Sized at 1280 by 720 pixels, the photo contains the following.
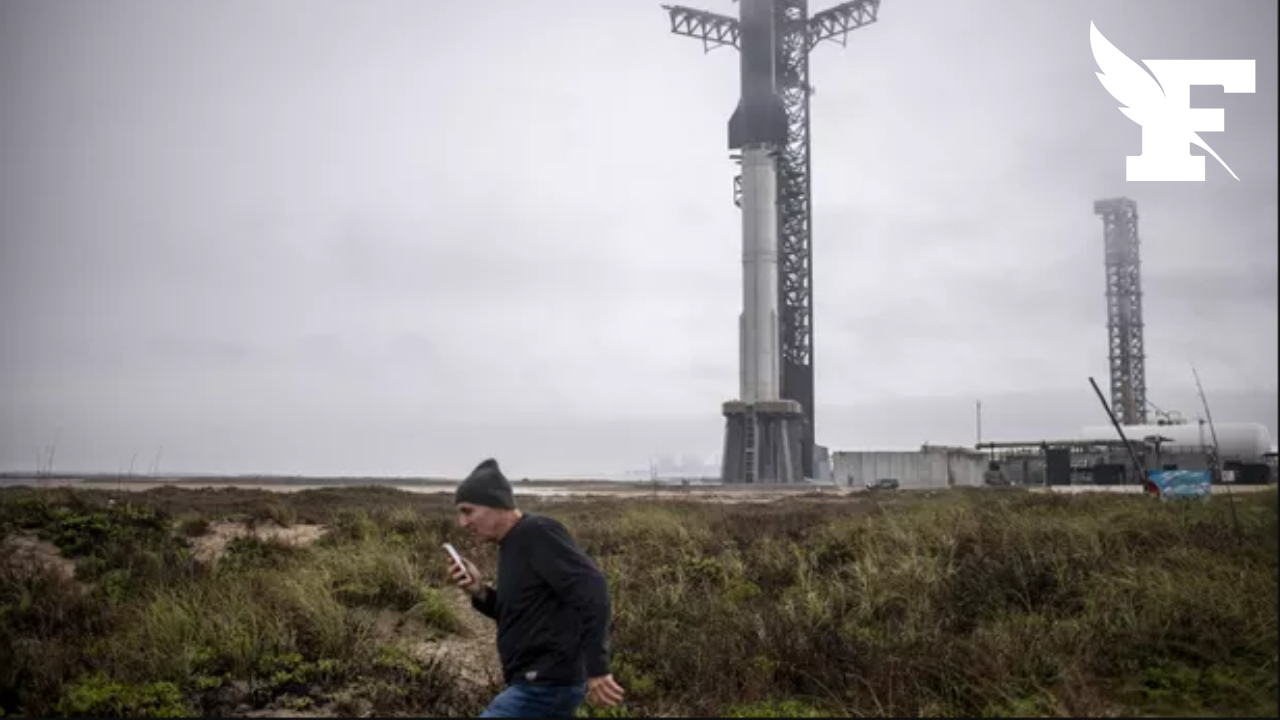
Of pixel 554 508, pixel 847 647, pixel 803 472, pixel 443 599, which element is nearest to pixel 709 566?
pixel 443 599

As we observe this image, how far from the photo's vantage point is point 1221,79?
7902 mm

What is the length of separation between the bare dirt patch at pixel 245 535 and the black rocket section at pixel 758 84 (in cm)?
4569

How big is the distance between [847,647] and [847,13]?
64.8 m

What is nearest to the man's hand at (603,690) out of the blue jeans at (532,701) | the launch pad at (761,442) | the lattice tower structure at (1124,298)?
the blue jeans at (532,701)

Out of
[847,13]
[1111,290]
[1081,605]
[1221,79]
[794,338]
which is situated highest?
[847,13]

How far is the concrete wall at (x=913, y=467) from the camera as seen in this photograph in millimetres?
61375

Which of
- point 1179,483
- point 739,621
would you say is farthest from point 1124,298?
point 739,621

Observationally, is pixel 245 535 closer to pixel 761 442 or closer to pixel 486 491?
pixel 486 491

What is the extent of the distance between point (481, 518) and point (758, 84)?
197 ft

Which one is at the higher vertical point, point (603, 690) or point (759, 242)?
point (759, 242)

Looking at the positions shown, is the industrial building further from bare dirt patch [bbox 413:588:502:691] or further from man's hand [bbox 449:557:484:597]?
man's hand [bbox 449:557:484:597]

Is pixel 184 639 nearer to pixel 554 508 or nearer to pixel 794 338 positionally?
pixel 554 508

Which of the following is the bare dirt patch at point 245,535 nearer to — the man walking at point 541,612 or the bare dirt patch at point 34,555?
the bare dirt patch at point 34,555

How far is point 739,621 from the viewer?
10.5 metres
